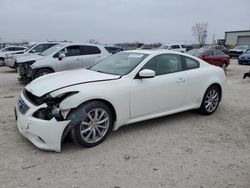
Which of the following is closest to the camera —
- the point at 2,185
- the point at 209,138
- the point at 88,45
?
the point at 2,185

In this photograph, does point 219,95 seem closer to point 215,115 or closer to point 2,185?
point 215,115

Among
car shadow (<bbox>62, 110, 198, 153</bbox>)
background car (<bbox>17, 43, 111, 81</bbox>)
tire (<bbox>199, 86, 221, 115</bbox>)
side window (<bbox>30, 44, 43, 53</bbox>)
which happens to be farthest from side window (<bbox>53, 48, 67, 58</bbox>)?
tire (<bbox>199, 86, 221, 115</bbox>)

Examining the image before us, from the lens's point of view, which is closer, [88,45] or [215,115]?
[215,115]

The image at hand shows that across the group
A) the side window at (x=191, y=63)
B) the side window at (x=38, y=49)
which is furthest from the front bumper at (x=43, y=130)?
the side window at (x=38, y=49)

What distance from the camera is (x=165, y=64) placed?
4.99 metres

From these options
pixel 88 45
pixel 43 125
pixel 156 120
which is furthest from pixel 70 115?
pixel 88 45

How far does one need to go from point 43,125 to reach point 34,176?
699 millimetres

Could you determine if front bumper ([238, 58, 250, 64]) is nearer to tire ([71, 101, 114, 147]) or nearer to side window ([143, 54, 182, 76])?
side window ([143, 54, 182, 76])

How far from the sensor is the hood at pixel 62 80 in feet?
12.9

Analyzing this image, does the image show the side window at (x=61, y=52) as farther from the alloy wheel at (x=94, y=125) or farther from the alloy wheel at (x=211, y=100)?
the alloy wheel at (x=94, y=125)

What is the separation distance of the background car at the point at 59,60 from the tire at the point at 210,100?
18.5ft

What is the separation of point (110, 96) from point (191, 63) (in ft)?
7.32

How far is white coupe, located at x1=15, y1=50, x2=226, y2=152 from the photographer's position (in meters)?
3.68

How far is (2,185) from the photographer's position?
2979 millimetres
